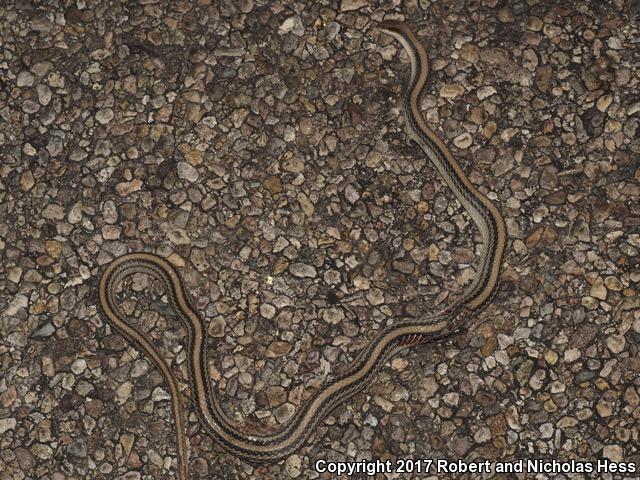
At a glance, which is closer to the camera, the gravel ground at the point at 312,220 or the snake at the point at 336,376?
the snake at the point at 336,376

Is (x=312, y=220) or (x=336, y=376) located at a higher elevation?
(x=312, y=220)

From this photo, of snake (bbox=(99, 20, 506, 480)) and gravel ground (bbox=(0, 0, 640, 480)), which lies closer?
snake (bbox=(99, 20, 506, 480))

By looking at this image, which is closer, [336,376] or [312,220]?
[336,376]
